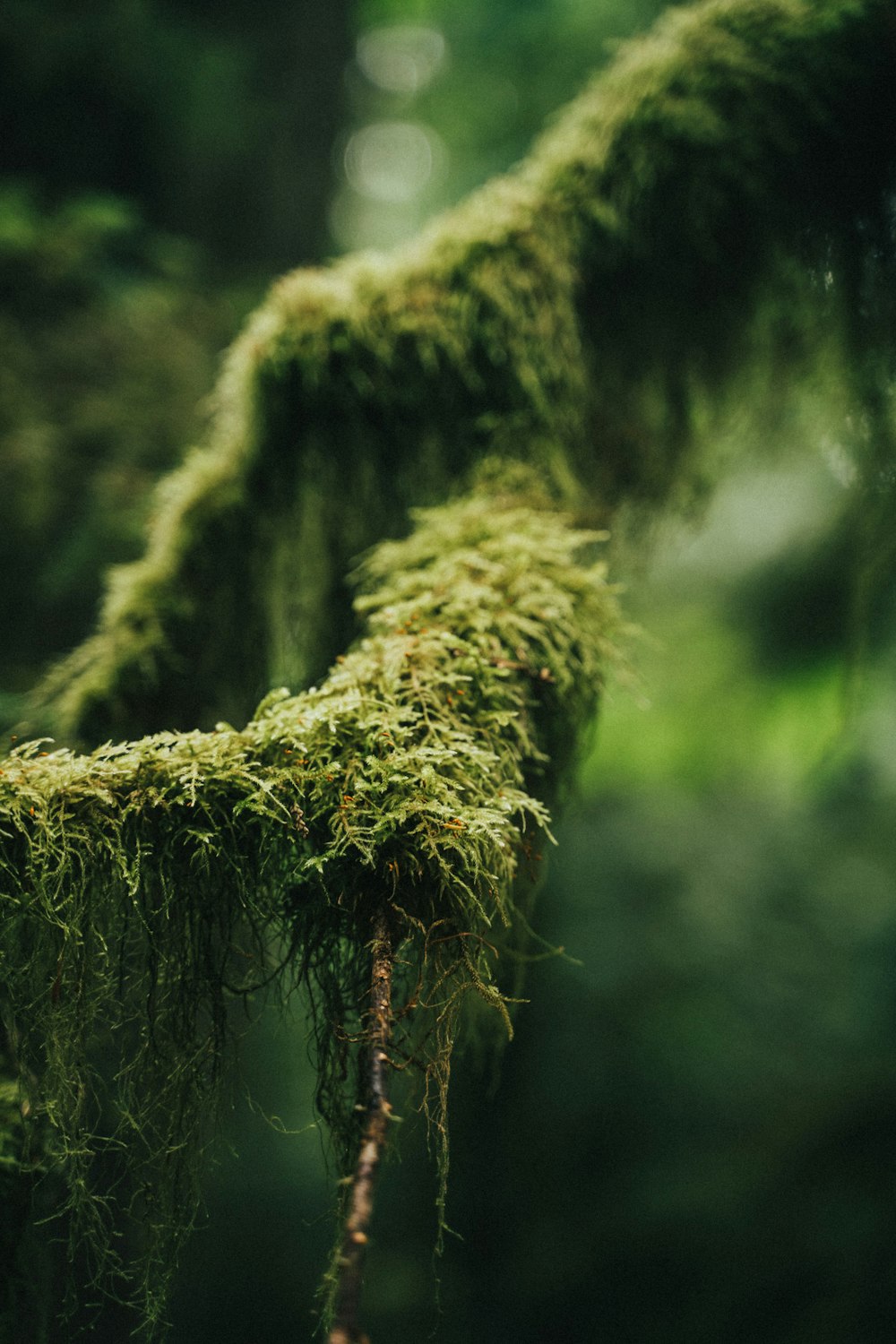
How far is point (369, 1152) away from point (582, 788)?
8.01 ft

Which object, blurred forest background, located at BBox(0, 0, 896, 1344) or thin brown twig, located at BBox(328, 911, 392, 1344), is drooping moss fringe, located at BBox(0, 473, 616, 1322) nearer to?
thin brown twig, located at BBox(328, 911, 392, 1344)

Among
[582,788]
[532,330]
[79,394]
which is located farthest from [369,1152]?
[79,394]

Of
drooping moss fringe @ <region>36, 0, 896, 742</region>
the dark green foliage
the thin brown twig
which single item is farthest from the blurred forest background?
the thin brown twig

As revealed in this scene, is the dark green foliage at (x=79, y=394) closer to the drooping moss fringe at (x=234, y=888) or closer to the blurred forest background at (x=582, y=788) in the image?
the blurred forest background at (x=582, y=788)

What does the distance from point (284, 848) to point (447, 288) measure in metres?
1.62

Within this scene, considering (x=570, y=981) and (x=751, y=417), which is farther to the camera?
(x=570, y=981)

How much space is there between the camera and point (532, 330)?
2.16 metres

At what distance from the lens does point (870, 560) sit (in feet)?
7.34

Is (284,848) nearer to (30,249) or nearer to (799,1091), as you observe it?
(30,249)

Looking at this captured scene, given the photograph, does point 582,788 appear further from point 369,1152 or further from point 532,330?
point 369,1152

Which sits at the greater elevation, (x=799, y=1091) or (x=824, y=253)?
(x=824, y=253)

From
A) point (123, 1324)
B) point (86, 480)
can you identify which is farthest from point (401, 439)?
→ point (123, 1324)

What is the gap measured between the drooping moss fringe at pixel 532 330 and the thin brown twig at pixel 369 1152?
1229mm

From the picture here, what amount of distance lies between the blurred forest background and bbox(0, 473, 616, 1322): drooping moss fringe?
7.42 ft
